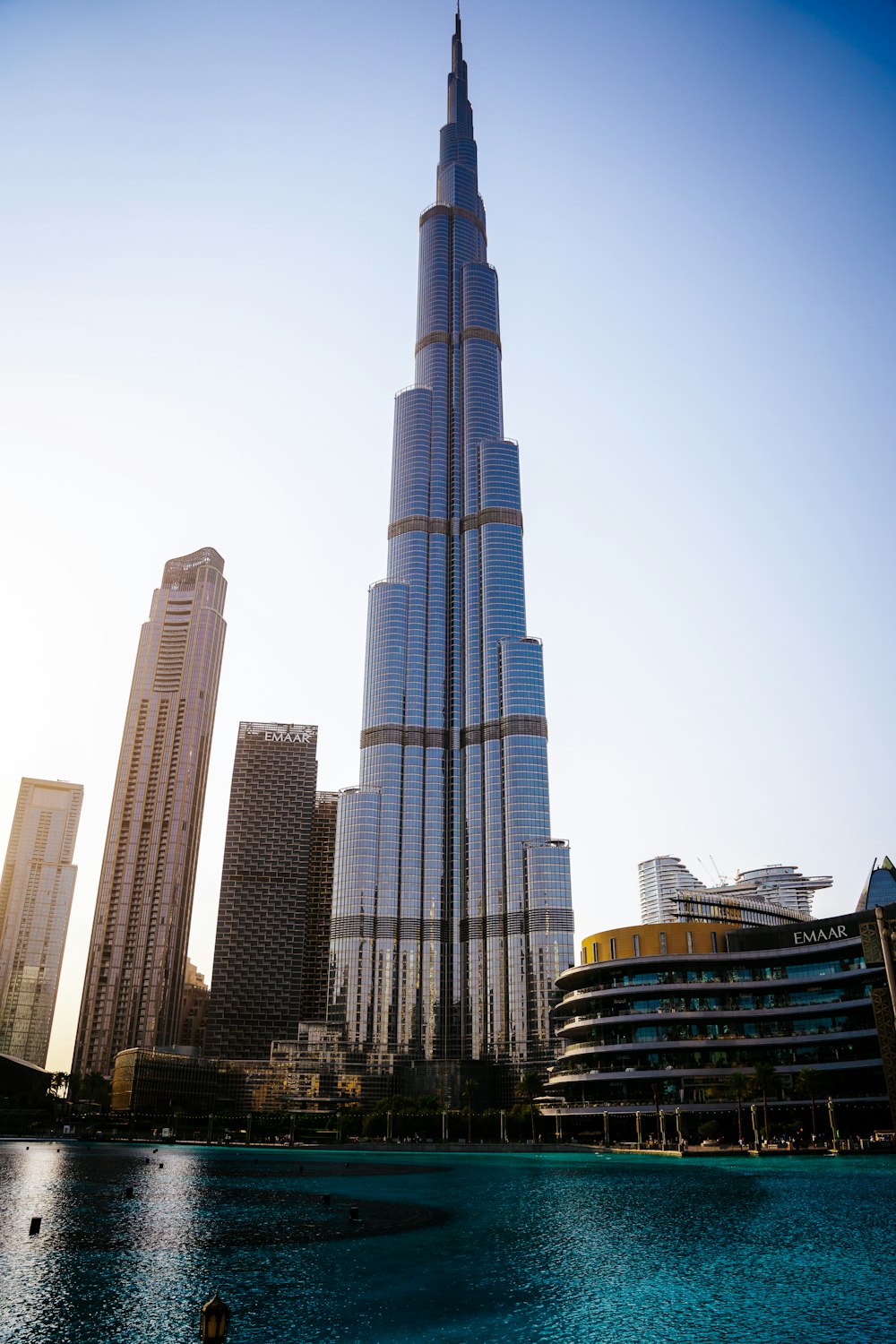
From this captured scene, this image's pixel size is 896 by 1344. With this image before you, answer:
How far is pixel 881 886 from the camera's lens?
517 ft

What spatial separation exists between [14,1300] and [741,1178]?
61741 millimetres

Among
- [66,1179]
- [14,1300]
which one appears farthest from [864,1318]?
[66,1179]

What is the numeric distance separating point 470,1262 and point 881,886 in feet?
447

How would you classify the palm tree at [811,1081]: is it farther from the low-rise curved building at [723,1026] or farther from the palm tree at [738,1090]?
the palm tree at [738,1090]

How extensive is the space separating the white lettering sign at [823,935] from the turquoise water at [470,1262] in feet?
244

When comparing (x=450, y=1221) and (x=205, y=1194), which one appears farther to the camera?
(x=205, y=1194)

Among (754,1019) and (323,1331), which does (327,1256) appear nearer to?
(323,1331)

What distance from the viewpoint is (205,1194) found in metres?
76.1

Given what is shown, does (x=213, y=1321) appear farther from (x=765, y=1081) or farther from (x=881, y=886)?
(x=881, y=886)

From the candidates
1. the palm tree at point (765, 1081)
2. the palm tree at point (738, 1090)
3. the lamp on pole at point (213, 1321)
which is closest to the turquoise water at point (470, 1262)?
the lamp on pole at point (213, 1321)

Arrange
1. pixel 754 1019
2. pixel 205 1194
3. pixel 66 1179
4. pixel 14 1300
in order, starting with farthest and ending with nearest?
pixel 754 1019 → pixel 66 1179 → pixel 205 1194 → pixel 14 1300

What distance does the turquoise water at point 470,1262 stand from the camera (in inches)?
1239

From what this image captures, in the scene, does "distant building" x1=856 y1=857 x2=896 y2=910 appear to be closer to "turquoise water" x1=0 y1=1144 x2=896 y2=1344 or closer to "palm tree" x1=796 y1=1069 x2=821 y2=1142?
"palm tree" x1=796 y1=1069 x2=821 y2=1142

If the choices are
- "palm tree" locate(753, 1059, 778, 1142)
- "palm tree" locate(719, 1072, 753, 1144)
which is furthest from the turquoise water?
"palm tree" locate(719, 1072, 753, 1144)
